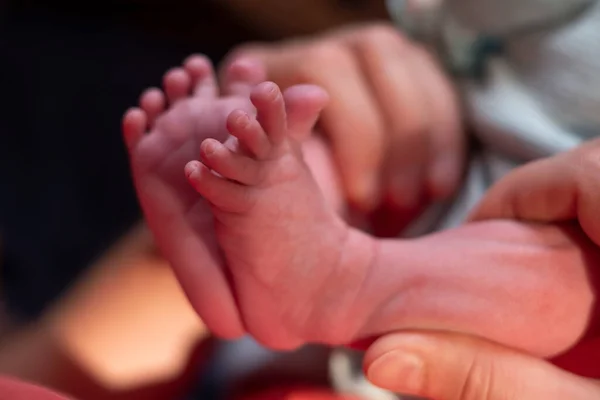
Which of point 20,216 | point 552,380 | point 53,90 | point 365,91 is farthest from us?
point 53,90

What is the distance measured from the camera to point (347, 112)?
0.57 m

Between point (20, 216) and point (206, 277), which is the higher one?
point (206, 277)

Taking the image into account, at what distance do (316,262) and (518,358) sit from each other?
0.43 ft

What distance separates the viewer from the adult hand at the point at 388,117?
22.5 inches

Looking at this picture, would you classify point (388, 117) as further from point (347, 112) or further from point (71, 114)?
point (71, 114)

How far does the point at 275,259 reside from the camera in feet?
1.32

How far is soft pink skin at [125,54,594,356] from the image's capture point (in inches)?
15.5

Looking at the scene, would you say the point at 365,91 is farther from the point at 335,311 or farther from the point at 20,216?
the point at 20,216

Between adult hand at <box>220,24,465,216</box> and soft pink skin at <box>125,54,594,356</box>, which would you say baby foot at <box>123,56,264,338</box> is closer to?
soft pink skin at <box>125,54,594,356</box>

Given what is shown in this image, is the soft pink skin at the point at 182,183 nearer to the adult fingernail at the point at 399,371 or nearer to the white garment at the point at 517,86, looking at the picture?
the adult fingernail at the point at 399,371

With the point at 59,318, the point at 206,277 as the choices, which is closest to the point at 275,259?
the point at 206,277

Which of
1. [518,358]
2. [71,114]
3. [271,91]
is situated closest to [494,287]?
[518,358]

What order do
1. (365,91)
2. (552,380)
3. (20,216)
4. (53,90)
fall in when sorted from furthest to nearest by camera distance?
(53,90) → (20,216) → (365,91) → (552,380)

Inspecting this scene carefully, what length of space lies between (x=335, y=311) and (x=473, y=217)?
0.13m
